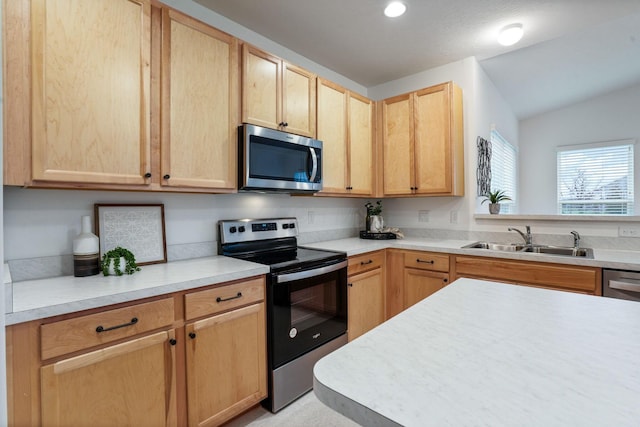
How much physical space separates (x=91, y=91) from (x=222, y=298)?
3.86 feet

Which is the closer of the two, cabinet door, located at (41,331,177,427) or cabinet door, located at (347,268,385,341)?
cabinet door, located at (41,331,177,427)

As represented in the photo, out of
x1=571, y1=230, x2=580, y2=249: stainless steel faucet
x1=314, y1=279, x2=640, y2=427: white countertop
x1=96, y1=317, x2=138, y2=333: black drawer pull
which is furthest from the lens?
x1=571, y1=230, x2=580, y2=249: stainless steel faucet

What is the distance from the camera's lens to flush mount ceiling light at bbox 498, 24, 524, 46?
2.42 meters

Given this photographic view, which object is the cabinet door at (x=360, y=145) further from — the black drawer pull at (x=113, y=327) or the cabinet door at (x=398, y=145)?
the black drawer pull at (x=113, y=327)

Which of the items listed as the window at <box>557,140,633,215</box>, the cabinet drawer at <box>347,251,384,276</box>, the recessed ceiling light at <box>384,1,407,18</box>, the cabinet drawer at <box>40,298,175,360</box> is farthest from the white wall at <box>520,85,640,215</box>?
→ the cabinet drawer at <box>40,298,175,360</box>

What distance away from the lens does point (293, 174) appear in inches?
91.4

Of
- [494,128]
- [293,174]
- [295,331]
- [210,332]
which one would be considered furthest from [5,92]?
[494,128]

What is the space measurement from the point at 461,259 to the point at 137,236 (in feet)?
7.50

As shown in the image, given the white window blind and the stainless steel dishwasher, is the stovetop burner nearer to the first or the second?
the stainless steel dishwasher

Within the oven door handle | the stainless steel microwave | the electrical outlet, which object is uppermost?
the stainless steel microwave

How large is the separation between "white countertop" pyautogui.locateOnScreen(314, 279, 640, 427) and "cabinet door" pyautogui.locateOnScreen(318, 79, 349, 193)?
1.93m

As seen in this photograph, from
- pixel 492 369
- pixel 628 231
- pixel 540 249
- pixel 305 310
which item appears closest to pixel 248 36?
pixel 305 310

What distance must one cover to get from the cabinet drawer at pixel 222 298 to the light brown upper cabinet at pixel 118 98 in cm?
62

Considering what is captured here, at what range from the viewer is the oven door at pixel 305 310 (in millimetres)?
1864
